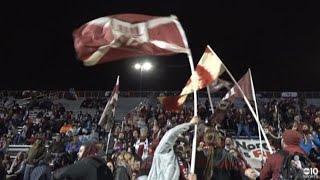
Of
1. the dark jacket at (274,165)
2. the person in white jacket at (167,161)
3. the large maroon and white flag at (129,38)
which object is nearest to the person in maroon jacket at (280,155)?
the dark jacket at (274,165)

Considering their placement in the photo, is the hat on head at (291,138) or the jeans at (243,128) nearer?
the hat on head at (291,138)

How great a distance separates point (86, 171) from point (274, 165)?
243 centimetres

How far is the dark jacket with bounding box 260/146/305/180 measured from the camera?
6.91 m

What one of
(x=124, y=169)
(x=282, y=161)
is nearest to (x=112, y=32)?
(x=124, y=169)

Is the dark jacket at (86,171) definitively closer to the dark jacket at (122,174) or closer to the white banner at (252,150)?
the dark jacket at (122,174)

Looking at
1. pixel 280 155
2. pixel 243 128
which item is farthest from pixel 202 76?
pixel 243 128

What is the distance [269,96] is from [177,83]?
16526mm

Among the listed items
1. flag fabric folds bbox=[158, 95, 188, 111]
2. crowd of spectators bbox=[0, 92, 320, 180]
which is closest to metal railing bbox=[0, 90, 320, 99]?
crowd of spectators bbox=[0, 92, 320, 180]

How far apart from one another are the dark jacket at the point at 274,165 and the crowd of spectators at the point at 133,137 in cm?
39

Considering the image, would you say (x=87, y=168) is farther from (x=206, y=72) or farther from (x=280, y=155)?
(x=206, y=72)

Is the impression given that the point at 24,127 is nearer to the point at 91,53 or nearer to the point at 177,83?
the point at 91,53

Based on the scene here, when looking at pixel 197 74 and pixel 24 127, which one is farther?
pixel 24 127

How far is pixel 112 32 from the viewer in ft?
28.1

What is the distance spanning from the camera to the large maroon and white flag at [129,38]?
8.53m
